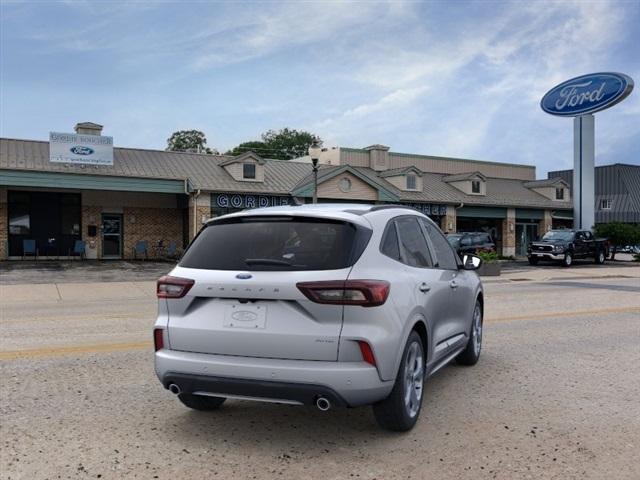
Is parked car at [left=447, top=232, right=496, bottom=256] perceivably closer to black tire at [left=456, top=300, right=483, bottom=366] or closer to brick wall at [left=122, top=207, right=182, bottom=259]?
brick wall at [left=122, top=207, right=182, bottom=259]

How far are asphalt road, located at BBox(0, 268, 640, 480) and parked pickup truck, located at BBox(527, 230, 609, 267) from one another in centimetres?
2357

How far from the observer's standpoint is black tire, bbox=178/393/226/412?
4969 millimetres

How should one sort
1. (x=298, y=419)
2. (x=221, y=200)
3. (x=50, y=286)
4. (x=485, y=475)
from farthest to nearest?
(x=221, y=200) < (x=50, y=286) < (x=298, y=419) < (x=485, y=475)

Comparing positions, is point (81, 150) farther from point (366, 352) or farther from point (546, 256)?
point (366, 352)

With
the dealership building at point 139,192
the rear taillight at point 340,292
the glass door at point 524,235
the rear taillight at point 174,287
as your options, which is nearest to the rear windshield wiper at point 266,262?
the rear taillight at point 340,292

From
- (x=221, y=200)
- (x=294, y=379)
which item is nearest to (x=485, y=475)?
(x=294, y=379)

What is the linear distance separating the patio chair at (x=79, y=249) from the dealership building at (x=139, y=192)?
183mm

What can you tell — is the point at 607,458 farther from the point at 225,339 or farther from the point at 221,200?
the point at 221,200

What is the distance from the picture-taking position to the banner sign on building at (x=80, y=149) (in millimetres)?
27703

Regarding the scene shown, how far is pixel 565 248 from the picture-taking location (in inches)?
1194

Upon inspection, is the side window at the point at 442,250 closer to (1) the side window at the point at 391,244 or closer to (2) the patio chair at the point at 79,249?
(1) the side window at the point at 391,244

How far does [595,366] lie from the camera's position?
695 centimetres

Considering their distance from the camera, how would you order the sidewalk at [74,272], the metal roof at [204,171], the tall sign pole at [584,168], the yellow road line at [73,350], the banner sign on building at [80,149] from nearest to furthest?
1. the yellow road line at [73,350]
2. the sidewalk at [74,272]
3. the banner sign on building at [80,149]
4. the metal roof at [204,171]
5. the tall sign pole at [584,168]

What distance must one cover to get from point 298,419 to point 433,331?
1332mm
